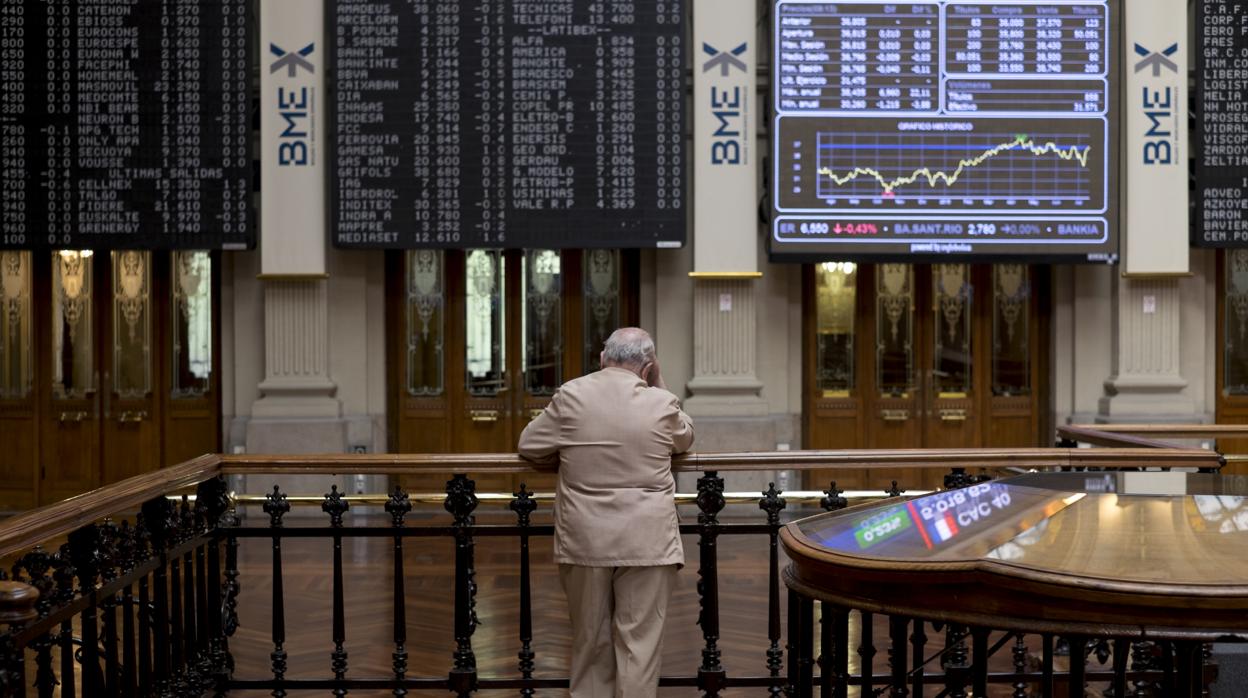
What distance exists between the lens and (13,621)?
2.36 m

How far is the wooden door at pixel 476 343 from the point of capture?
10.4 m

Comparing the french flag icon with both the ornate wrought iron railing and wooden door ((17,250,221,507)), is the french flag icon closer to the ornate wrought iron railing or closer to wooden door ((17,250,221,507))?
the ornate wrought iron railing

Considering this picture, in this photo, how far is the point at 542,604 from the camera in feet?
21.7

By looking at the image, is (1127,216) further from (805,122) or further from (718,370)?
(718,370)

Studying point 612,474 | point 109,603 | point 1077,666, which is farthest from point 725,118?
point 1077,666

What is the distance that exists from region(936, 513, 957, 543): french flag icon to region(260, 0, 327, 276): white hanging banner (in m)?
8.08

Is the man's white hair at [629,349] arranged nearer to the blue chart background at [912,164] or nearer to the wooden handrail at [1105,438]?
the wooden handrail at [1105,438]

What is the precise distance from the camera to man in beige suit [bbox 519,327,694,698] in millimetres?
4066

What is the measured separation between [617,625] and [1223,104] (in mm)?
7873

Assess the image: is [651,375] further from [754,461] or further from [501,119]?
[501,119]

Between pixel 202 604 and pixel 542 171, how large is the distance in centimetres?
572

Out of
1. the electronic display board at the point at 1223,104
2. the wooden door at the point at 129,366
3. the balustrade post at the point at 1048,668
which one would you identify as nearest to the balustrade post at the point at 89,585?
the balustrade post at the point at 1048,668

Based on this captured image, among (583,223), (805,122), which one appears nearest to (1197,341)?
(805,122)

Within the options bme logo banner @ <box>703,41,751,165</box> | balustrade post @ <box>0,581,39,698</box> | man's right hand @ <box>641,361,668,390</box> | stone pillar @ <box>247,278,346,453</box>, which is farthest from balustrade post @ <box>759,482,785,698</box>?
stone pillar @ <box>247,278,346,453</box>
